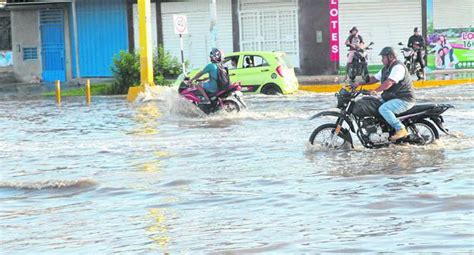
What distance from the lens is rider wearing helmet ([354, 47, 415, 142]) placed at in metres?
13.8

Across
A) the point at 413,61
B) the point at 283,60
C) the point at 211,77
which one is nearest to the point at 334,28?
the point at 413,61

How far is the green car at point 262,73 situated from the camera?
25.9 m

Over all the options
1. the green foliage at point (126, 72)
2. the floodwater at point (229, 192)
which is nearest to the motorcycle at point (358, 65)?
the green foliage at point (126, 72)

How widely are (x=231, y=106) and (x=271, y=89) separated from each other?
5985 millimetres

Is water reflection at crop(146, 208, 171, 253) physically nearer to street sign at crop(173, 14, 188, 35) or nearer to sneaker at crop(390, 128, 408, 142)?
sneaker at crop(390, 128, 408, 142)

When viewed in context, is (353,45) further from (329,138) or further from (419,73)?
(329,138)

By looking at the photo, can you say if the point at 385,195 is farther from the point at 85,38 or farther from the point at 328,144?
the point at 85,38

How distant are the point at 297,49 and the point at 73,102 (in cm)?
1054

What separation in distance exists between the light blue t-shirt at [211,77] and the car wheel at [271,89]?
6.00 metres

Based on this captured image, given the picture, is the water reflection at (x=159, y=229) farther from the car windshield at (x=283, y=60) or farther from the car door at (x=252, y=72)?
the car windshield at (x=283, y=60)

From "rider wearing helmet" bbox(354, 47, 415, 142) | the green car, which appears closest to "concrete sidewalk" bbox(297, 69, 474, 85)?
the green car

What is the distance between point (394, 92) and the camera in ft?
45.7

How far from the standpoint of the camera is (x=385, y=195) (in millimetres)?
10492

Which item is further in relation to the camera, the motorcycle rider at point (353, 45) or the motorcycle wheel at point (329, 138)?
the motorcycle rider at point (353, 45)
